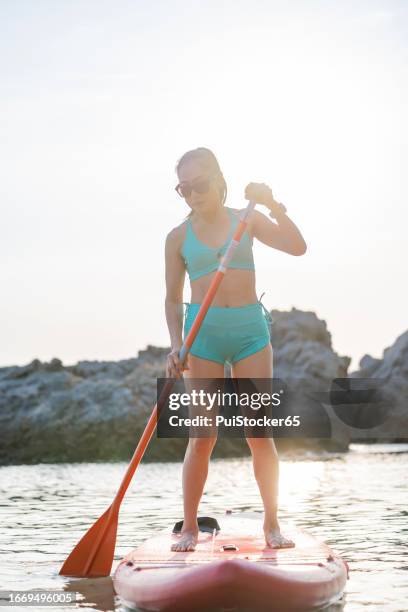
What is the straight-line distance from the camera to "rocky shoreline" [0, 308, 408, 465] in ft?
94.7

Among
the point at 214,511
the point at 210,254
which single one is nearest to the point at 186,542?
the point at 210,254

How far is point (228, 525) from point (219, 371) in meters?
1.70

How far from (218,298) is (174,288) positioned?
0.41 meters

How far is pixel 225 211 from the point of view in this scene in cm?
637

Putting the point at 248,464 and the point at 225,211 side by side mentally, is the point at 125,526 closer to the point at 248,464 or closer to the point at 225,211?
the point at 225,211

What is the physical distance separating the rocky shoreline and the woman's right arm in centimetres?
2134

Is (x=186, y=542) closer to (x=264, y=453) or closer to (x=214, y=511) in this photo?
(x=264, y=453)

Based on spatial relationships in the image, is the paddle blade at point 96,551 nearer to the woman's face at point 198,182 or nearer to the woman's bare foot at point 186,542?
the woman's bare foot at point 186,542

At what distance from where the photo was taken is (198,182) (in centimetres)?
618

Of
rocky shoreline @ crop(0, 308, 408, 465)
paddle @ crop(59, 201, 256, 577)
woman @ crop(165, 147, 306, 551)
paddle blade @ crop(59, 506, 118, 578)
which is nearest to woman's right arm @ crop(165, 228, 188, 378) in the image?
woman @ crop(165, 147, 306, 551)

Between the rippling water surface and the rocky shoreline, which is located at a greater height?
the rocky shoreline

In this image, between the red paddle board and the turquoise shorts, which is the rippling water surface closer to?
the red paddle board

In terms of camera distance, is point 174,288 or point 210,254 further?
point 174,288

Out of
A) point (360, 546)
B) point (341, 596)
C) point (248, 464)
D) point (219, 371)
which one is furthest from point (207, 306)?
point (248, 464)
